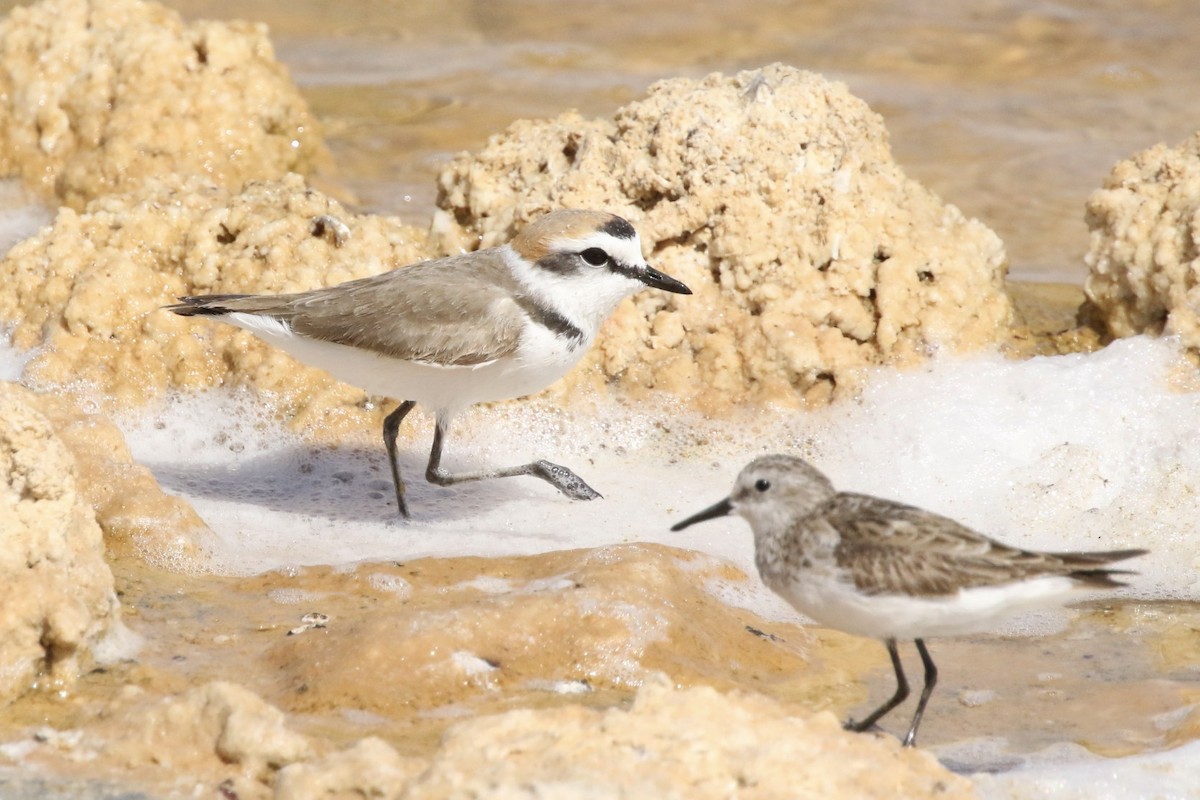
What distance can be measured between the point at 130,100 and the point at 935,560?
632cm

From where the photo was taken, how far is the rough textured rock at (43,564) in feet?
13.8

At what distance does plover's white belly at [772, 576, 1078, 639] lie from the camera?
165 inches

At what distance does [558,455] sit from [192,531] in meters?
1.98

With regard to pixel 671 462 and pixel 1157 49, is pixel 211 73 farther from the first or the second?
pixel 1157 49

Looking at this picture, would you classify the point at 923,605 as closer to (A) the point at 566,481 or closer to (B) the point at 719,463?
(A) the point at 566,481

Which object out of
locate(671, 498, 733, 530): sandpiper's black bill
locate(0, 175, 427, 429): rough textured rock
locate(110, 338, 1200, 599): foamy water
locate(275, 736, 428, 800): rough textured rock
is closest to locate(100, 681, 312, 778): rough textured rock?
locate(275, 736, 428, 800): rough textured rock

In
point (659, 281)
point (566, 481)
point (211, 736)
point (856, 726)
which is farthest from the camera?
point (566, 481)

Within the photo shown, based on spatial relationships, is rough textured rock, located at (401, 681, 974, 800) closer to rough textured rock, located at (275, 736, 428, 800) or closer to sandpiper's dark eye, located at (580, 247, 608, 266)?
rough textured rock, located at (275, 736, 428, 800)

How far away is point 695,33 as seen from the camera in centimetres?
1415

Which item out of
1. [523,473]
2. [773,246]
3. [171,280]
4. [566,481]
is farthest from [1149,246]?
[171,280]

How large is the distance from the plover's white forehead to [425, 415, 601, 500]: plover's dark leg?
905 millimetres

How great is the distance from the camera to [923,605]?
166 inches

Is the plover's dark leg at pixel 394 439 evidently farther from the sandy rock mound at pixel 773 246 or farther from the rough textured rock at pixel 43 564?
the rough textured rock at pixel 43 564

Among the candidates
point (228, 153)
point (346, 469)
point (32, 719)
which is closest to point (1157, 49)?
point (228, 153)
